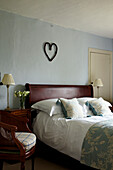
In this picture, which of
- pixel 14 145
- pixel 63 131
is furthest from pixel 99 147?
pixel 14 145

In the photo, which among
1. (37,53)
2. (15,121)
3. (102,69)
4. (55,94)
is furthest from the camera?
(102,69)

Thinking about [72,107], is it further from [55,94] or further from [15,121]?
[15,121]

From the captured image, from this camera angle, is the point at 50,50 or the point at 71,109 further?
the point at 50,50

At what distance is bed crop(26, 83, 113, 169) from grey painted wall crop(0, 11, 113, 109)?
24 centimetres

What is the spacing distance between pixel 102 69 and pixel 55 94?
1776 millimetres

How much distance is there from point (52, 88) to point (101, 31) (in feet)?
6.20

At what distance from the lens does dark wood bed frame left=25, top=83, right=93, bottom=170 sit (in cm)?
304

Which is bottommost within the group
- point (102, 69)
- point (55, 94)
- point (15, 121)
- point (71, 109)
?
point (15, 121)

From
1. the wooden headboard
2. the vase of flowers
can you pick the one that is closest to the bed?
the wooden headboard

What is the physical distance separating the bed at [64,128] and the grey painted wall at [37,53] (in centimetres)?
24

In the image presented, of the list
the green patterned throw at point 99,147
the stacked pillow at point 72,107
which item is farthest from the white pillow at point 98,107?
the green patterned throw at point 99,147

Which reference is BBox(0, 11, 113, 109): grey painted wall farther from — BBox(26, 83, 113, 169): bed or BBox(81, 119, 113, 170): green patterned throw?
BBox(81, 119, 113, 170): green patterned throw

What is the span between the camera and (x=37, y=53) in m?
3.97

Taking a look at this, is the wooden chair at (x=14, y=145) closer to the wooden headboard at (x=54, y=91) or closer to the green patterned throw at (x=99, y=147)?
the green patterned throw at (x=99, y=147)
